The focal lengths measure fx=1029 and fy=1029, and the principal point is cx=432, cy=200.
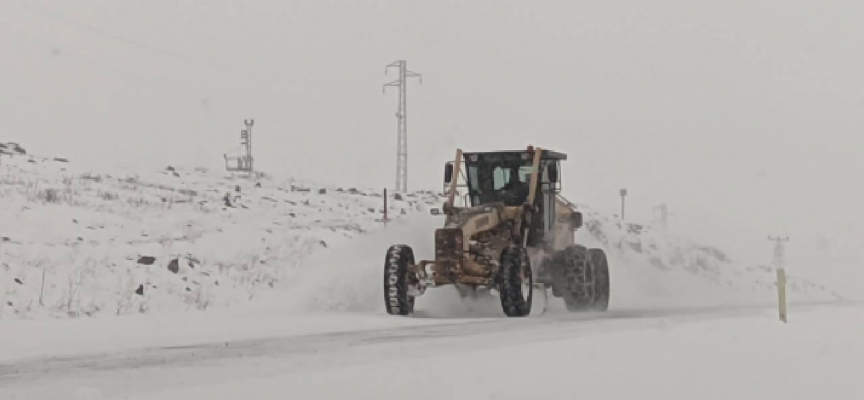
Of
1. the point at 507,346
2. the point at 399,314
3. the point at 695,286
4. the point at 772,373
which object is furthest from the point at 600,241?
the point at 772,373

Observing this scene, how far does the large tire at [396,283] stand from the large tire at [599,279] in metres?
4.63

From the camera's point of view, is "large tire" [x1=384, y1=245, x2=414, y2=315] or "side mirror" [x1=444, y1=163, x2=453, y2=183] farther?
"side mirror" [x1=444, y1=163, x2=453, y2=183]

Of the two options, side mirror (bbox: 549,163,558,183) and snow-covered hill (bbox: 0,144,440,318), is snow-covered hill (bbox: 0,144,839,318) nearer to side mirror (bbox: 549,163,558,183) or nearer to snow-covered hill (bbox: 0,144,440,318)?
snow-covered hill (bbox: 0,144,440,318)

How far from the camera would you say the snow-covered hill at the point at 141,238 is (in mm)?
17109

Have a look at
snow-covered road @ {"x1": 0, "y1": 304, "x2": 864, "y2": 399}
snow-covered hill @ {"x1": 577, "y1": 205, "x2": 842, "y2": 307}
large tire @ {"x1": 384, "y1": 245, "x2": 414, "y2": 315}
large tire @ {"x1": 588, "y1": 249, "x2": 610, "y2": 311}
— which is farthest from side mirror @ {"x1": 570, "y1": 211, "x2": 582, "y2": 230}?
snow-covered road @ {"x1": 0, "y1": 304, "x2": 864, "y2": 399}

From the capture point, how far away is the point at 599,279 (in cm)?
1995

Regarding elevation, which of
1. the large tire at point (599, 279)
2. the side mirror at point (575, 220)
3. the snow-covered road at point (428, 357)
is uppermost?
the side mirror at point (575, 220)

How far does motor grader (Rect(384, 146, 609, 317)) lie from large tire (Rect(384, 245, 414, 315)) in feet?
0.05

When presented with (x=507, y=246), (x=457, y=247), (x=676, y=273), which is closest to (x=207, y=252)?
(x=457, y=247)

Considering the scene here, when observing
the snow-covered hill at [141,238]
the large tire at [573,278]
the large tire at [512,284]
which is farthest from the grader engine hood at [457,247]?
the snow-covered hill at [141,238]

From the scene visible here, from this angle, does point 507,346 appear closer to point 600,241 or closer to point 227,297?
point 227,297

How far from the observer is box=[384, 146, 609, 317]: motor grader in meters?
16.5

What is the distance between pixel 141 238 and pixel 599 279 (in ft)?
31.9

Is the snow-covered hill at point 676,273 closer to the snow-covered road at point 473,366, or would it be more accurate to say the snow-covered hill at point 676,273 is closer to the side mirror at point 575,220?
the side mirror at point 575,220
